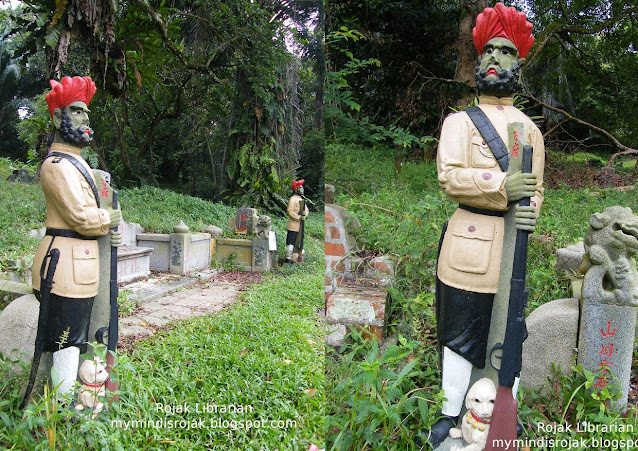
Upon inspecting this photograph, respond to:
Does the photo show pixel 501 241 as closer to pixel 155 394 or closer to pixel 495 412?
pixel 495 412

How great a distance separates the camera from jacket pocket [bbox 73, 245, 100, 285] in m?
1.98

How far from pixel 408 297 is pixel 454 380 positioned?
930 mm

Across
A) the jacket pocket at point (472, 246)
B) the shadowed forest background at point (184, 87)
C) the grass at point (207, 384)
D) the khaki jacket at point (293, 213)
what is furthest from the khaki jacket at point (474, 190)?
the khaki jacket at point (293, 213)

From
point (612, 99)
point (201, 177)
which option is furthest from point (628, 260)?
point (201, 177)

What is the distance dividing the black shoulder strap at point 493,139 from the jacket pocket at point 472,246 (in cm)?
26

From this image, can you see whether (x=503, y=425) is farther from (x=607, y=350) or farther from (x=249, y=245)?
(x=249, y=245)

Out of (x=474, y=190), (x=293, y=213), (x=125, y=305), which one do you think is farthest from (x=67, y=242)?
(x=474, y=190)

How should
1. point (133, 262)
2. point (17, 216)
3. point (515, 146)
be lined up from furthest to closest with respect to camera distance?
point (133, 262)
point (17, 216)
point (515, 146)

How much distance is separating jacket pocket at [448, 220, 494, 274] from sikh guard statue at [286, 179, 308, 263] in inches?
43.7

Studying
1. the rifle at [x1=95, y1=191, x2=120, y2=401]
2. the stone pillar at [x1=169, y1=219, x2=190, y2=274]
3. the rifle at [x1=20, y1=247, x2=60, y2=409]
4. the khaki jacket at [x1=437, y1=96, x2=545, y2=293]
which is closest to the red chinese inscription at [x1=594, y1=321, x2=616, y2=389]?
the khaki jacket at [x1=437, y1=96, x2=545, y2=293]

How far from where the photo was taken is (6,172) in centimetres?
250

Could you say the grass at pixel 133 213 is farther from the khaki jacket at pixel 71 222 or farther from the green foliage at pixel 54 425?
the green foliage at pixel 54 425

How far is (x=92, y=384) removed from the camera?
6.59ft

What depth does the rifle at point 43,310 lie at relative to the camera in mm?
1941
